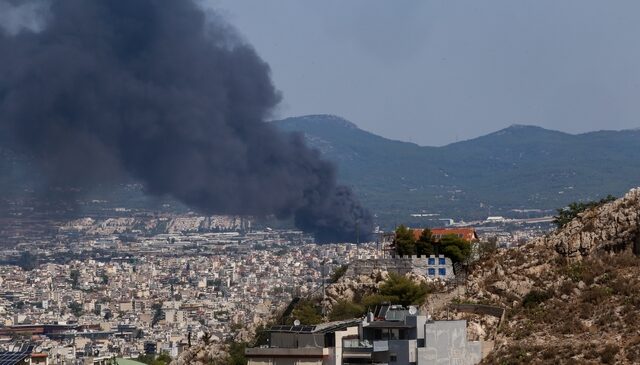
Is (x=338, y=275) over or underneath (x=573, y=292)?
over

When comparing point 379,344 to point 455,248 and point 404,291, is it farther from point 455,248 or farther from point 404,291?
point 455,248

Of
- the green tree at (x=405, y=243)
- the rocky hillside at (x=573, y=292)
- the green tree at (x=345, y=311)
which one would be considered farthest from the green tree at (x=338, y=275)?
the rocky hillside at (x=573, y=292)

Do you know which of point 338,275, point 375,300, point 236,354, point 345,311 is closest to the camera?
point 375,300

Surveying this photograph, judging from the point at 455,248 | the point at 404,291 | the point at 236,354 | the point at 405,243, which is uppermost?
the point at 405,243

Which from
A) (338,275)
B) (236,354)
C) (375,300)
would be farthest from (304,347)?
(338,275)

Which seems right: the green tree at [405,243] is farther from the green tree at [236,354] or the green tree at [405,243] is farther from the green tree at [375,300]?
the green tree at [375,300]

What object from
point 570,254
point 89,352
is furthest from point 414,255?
point 89,352

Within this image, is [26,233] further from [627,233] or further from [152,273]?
[627,233]

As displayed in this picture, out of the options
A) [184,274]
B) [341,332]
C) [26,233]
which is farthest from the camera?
[184,274]
